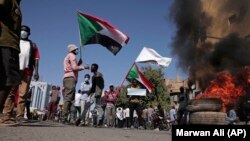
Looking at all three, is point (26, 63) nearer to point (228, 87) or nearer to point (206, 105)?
point (206, 105)

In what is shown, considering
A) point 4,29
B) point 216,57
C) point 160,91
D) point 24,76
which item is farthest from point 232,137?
point 160,91

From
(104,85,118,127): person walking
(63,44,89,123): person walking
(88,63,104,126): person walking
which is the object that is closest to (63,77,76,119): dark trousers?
(63,44,89,123): person walking

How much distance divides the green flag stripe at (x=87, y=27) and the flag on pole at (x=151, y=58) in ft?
28.4

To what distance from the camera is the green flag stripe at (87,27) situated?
11727 mm

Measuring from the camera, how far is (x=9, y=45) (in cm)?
498

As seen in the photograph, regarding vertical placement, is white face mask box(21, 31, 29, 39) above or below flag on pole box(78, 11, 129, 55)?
below

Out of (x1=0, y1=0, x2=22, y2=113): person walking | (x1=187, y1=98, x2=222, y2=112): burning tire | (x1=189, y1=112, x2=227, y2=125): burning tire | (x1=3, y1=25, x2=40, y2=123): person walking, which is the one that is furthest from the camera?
(x1=187, y1=98, x2=222, y2=112): burning tire

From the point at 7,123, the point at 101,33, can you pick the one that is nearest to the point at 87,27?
the point at 101,33

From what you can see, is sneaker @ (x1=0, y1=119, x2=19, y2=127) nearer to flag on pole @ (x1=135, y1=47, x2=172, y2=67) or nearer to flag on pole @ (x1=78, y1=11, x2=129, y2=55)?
flag on pole @ (x1=78, y1=11, x2=129, y2=55)

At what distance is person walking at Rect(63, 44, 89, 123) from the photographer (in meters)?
8.51

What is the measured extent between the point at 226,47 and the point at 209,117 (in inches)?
596

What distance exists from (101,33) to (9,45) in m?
7.43

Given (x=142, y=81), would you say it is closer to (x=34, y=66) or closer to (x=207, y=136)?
(x=34, y=66)

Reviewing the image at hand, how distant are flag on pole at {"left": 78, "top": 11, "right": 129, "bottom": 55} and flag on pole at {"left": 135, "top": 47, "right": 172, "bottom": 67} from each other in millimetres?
8151
